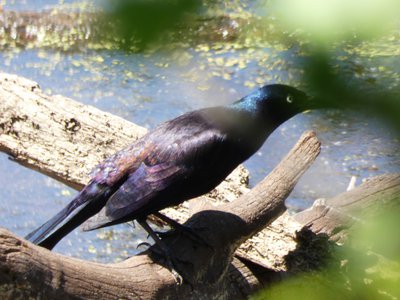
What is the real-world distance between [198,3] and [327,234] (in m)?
2.96

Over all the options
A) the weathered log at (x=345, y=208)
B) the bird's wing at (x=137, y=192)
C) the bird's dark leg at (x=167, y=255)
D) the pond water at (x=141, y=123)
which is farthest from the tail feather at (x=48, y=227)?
the pond water at (x=141, y=123)

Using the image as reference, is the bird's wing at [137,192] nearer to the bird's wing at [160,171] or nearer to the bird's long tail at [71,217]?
the bird's wing at [160,171]

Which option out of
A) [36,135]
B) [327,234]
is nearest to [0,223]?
[36,135]

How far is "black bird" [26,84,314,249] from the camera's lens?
3234 mm

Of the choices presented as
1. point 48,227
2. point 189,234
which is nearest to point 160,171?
point 189,234

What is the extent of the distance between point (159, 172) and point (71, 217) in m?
0.44

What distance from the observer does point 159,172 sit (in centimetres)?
330

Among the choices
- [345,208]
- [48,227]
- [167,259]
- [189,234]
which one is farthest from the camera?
[345,208]

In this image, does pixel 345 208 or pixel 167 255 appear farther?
pixel 345 208

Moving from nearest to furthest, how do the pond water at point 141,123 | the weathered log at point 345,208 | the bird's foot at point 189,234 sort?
the bird's foot at point 189,234 → the weathered log at point 345,208 → the pond water at point 141,123

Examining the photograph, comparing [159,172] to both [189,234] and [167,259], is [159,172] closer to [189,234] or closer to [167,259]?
[189,234]

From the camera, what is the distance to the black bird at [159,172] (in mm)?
3234

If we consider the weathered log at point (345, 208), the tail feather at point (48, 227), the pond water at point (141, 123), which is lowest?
the pond water at point (141, 123)

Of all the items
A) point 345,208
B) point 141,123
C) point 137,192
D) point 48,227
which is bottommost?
point 141,123
